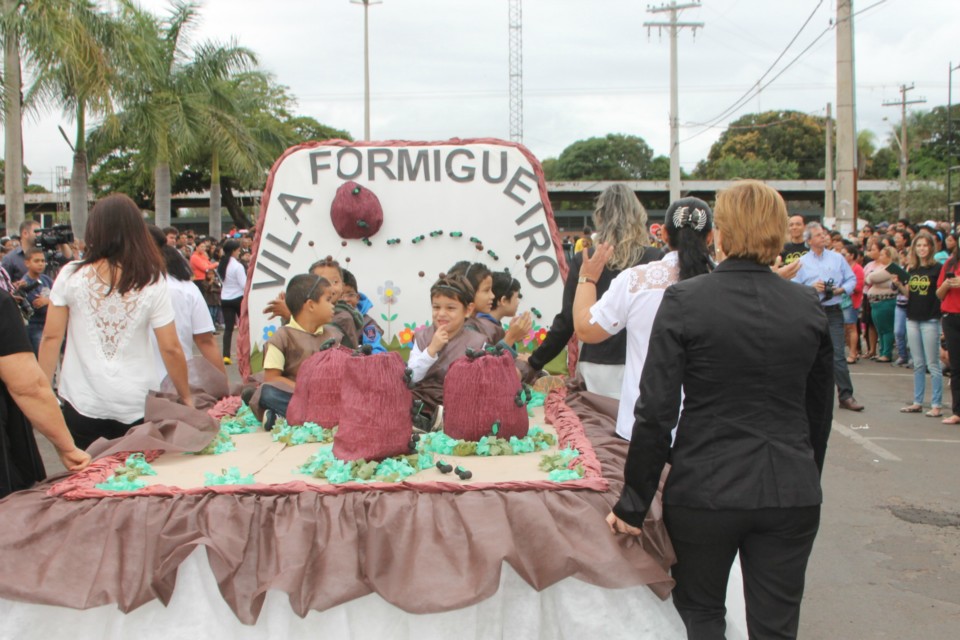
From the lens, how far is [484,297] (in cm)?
513

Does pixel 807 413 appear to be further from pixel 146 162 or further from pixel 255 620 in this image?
pixel 146 162

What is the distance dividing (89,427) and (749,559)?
9.46 feet

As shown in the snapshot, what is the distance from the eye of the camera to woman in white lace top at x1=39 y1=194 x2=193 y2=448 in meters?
3.91

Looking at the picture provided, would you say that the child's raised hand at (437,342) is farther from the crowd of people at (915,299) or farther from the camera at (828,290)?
the camera at (828,290)

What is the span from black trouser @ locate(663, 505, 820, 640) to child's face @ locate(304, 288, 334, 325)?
243 centimetres

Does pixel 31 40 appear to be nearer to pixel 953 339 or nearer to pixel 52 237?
pixel 52 237

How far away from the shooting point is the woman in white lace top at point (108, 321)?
3.91m

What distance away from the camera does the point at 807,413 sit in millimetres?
2949

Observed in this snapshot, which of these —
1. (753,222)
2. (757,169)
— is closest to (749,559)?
(753,222)

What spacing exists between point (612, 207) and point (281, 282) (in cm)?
229

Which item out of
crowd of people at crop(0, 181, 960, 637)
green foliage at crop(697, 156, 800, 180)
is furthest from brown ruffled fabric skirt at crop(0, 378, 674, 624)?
green foliage at crop(697, 156, 800, 180)

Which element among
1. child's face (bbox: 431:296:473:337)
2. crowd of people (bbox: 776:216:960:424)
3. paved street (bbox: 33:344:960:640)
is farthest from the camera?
crowd of people (bbox: 776:216:960:424)

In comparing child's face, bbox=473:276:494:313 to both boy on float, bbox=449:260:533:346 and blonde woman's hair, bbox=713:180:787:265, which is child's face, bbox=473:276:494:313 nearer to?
boy on float, bbox=449:260:533:346

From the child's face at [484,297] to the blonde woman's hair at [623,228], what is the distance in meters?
0.94
